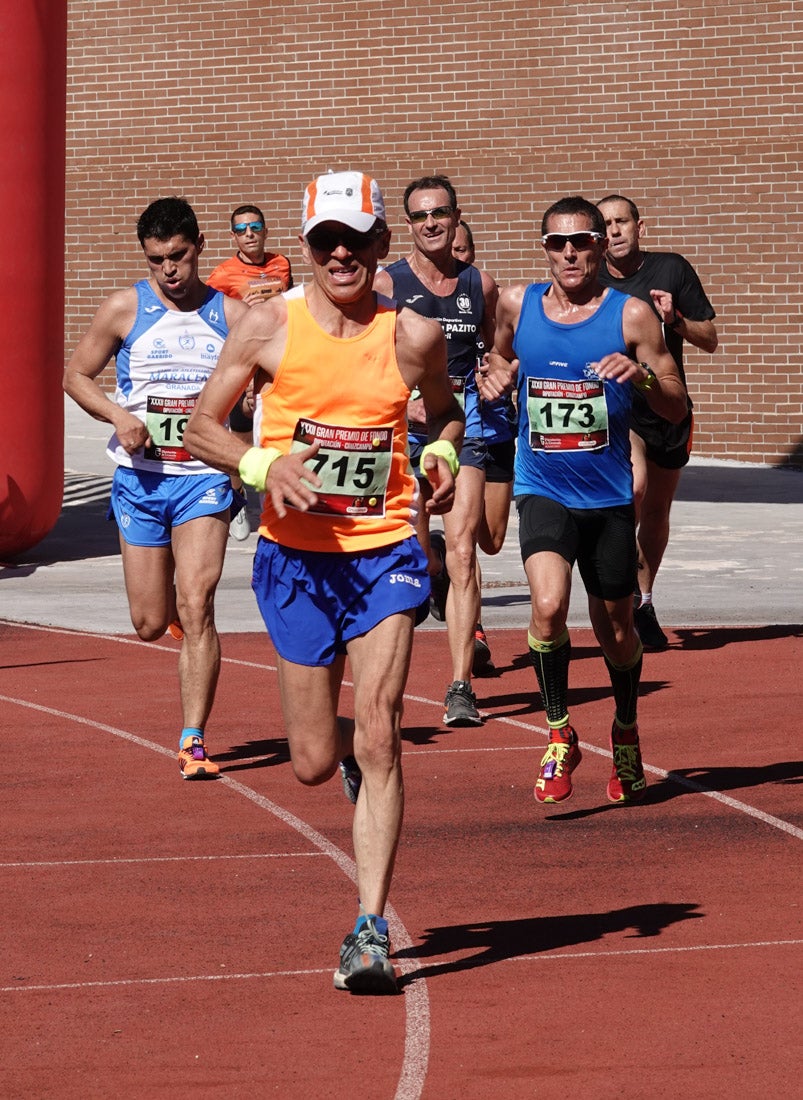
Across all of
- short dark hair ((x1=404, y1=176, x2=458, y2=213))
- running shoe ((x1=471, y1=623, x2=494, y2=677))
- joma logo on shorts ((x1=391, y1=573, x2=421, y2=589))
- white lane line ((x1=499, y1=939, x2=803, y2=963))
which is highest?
short dark hair ((x1=404, y1=176, x2=458, y2=213))

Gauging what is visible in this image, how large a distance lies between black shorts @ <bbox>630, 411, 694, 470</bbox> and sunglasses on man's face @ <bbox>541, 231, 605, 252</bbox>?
396cm

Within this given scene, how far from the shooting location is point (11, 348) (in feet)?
50.6

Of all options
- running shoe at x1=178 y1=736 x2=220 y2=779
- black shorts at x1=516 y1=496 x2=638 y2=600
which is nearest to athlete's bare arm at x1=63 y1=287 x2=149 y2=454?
running shoe at x1=178 y1=736 x2=220 y2=779

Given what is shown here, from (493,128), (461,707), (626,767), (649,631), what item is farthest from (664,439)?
(493,128)

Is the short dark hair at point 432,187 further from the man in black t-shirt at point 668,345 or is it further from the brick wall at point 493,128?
the brick wall at point 493,128

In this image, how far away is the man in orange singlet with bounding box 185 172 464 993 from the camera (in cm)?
547

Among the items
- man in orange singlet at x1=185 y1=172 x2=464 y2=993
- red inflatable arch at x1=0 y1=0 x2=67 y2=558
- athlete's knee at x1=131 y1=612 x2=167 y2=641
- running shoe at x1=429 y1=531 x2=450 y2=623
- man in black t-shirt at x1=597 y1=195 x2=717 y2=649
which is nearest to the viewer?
man in orange singlet at x1=185 y1=172 x2=464 y2=993

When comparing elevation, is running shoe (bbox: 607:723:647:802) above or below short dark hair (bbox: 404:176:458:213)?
below

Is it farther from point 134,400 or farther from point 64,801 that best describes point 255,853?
point 134,400

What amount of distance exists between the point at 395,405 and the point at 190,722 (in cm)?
319

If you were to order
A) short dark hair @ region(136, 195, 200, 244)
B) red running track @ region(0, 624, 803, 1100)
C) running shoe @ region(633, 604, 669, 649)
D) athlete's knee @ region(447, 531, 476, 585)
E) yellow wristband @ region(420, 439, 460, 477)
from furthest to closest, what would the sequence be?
running shoe @ region(633, 604, 669, 649) → athlete's knee @ region(447, 531, 476, 585) → short dark hair @ region(136, 195, 200, 244) → yellow wristband @ region(420, 439, 460, 477) → red running track @ region(0, 624, 803, 1100)

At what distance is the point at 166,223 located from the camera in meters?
8.27

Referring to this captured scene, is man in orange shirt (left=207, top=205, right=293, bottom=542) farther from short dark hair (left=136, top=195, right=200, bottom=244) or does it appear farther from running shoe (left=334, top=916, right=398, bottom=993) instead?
running shoe (left=334, top=916, right=398, bottom=993)

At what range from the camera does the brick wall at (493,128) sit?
23.1 metres
